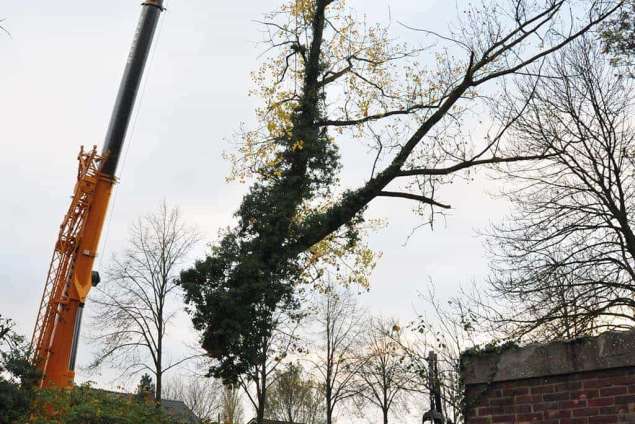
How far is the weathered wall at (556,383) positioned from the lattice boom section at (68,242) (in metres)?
10.7

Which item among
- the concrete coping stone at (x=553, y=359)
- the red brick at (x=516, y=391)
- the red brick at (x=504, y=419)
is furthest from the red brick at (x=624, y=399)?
the red brick at (x=504, y=419)

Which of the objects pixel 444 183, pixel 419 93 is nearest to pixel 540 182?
pixel 444 183

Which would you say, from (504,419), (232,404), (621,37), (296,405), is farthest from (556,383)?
(232,404)

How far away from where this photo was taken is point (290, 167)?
55.6 ft

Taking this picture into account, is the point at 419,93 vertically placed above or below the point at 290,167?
above

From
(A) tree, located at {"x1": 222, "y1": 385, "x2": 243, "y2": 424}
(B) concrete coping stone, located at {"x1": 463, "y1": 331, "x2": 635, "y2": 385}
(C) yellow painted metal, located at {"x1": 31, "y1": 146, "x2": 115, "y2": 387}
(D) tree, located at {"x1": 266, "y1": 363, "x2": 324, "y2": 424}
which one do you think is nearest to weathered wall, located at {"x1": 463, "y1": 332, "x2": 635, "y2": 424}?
(B) concrete coping stone, located at {"x1": 463, "y1": 331, "x2": 635, "y2": 385}

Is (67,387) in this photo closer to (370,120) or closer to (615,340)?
(370,120)

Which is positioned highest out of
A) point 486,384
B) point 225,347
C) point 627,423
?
point 225,347

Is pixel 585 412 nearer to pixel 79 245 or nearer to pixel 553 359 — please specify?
pixel 553 359

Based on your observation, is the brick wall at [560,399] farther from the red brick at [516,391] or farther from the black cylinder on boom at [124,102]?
the black cylinder on boom at [124,102]

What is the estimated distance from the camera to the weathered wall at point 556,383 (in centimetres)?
546

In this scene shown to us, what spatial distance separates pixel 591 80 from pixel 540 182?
2.32 metres

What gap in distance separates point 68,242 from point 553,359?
1174cm

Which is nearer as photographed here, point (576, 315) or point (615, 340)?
point (615, 340)
